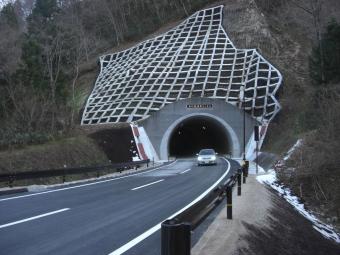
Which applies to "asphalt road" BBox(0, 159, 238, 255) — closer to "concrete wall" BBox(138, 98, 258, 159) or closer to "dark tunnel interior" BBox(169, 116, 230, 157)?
"concrete wall" BBox(138, 98, 258, 159)

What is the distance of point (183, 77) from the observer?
5269cm

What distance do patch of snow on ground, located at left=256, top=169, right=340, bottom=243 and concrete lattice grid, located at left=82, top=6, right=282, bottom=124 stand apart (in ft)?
69.3

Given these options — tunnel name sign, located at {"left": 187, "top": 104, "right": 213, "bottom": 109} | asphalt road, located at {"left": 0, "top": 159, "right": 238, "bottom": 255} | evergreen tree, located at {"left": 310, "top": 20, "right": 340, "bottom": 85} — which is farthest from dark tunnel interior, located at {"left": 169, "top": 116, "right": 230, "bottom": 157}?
asphalt road, located at {"left": 0, "top": 159, "right": 238, "bottom": 255}

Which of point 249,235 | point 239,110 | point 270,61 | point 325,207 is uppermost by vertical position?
point 270,61

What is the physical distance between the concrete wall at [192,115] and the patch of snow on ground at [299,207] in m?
20.2

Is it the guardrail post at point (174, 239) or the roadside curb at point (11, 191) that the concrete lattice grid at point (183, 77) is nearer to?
the roadside curb at point (11, 191)

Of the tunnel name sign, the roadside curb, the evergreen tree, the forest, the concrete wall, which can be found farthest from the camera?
the tunnel name sign

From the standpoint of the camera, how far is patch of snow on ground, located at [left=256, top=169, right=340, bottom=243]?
12930 millimetres

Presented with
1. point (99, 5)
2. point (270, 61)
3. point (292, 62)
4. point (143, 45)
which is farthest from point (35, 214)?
point (99, 5)

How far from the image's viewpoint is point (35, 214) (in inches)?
412

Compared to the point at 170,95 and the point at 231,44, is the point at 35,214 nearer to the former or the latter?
the point at 170,95

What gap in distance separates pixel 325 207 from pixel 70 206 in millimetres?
10083

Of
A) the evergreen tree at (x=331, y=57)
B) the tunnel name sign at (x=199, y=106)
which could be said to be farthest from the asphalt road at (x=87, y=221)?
the tunnel name sign at (x=199, y=106)

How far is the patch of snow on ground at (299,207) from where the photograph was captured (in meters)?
12.9
